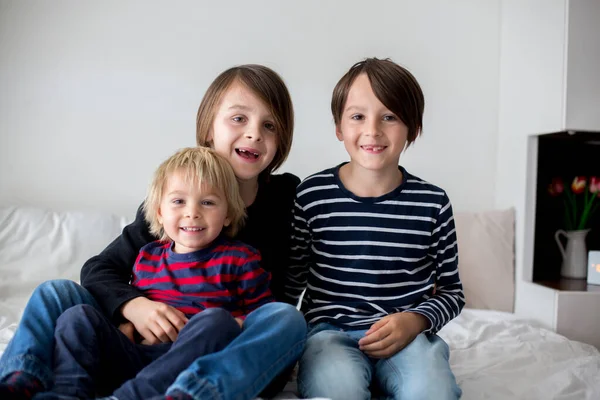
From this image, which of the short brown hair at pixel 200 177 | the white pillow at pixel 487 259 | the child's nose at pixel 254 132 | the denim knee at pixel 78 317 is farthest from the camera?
the white pillow at pixel 487 259

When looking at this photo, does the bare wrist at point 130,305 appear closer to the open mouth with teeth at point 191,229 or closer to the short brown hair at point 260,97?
the open mouth with teeth at point 191,229

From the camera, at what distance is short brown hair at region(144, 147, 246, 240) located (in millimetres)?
1115

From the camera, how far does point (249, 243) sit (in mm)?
1256

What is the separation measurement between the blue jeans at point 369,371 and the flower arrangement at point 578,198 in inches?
52.5

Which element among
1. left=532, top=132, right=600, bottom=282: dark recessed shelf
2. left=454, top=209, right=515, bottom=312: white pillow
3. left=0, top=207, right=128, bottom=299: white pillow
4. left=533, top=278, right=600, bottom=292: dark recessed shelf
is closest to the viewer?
left=0, top=207, right=128, bottom=299: white pillow

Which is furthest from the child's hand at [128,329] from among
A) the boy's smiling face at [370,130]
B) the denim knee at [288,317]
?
the boy's smiling face at [370,130]

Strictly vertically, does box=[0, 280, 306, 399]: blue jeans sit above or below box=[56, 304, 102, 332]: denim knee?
below

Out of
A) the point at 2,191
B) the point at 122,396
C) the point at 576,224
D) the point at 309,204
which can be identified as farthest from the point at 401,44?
the point at 122,396

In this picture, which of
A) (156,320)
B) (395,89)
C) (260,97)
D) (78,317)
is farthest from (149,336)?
(395,89)

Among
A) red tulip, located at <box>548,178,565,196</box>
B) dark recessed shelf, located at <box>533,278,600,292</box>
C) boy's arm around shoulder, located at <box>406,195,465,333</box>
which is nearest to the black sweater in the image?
boy's arm around shoulder, located at <box>406,195,465,333</box>

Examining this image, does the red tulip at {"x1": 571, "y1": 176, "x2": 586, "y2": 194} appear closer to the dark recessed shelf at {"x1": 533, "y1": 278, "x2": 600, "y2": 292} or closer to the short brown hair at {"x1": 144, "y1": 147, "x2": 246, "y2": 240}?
the dark recessed shelf at {"x1": 533, "y1": 278, "x2": 600, "y2": 292}

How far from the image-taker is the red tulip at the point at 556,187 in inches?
87.7

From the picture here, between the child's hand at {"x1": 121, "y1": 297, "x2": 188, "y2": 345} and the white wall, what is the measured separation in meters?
1.15

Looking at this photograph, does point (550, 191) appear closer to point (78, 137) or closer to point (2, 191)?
point (78, 137)
